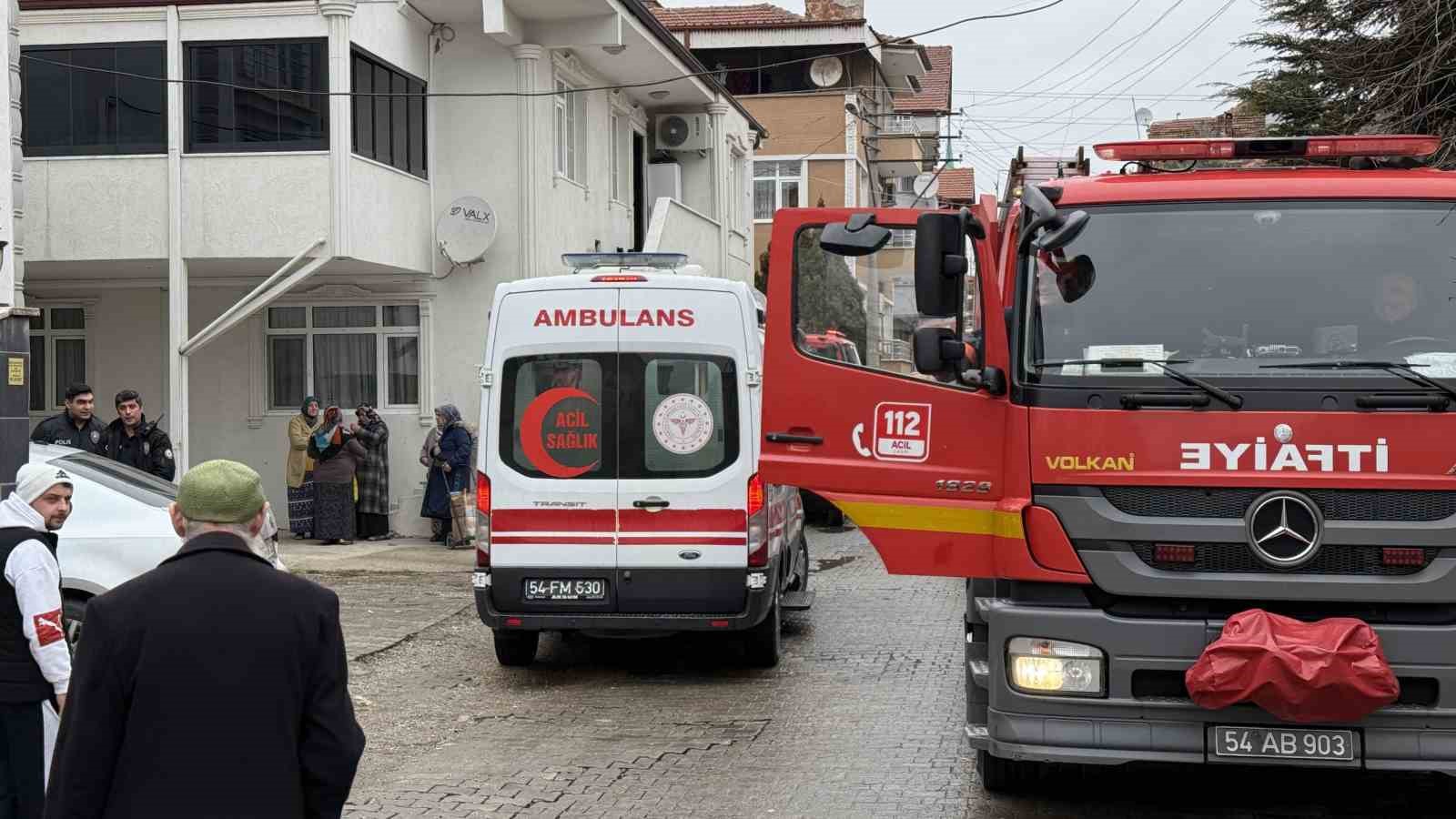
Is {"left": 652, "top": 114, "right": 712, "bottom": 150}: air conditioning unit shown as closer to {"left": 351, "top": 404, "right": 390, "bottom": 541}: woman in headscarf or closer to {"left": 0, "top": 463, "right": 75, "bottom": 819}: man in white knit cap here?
{"left": 351, "top": 404, "right": 390, "bottom": 541}: woman in headscarf

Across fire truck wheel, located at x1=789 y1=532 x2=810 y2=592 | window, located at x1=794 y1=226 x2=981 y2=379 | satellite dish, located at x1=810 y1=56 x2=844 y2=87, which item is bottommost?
fire truck wheel, located at x1=789 y1=532 x2=810 y2=592

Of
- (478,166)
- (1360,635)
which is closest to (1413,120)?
(478,166)

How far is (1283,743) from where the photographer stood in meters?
5.98

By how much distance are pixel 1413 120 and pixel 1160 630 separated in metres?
12.4

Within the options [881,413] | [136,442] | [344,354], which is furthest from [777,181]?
[881,413]

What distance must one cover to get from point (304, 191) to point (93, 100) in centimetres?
267

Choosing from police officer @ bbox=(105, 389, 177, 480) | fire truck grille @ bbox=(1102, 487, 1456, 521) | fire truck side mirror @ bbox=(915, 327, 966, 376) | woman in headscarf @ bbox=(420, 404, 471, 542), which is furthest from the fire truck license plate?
woman in headscarf @ bbox=(420, 404, 471, 542)

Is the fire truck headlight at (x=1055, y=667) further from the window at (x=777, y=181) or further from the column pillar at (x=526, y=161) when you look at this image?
the window at (x=777, y=181)

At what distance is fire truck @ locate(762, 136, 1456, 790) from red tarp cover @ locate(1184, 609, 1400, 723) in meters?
0.02

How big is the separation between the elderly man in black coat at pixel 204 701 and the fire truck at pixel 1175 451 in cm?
332

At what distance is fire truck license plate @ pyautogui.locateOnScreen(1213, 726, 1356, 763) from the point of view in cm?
595

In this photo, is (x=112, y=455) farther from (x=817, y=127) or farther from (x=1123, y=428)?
(x=817, y=127)

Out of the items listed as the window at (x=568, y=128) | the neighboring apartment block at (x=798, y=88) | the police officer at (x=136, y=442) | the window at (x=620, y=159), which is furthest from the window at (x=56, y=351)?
the neighboring apartment block at (x=798, y=88)

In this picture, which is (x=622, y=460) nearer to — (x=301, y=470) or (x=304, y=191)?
(x=304, y=191)
